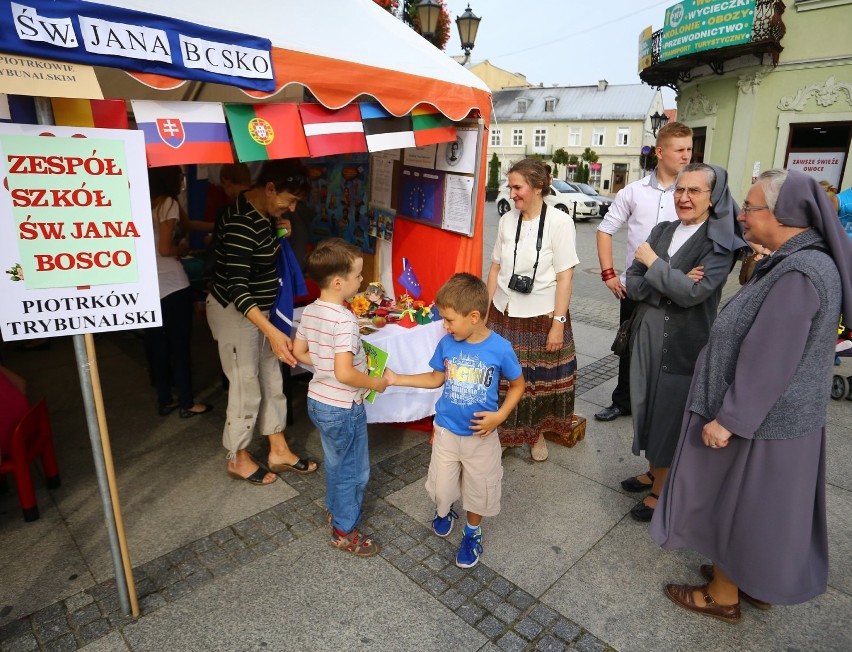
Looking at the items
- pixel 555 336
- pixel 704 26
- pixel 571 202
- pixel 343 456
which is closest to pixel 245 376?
pixel 343 456

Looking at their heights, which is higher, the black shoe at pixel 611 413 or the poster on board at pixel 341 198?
the poster on board at pixel 341 198

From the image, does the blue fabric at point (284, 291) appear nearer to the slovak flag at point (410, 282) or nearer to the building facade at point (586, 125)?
the slovak flag at point (410, 282)

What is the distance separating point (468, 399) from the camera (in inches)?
95.1

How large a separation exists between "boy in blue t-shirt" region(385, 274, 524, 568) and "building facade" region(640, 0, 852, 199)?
506 inches

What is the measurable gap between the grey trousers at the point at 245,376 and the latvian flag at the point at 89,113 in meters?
1.14

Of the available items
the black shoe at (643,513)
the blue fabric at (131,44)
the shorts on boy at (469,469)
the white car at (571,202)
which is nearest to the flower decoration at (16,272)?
the blue fabric at (131,44)

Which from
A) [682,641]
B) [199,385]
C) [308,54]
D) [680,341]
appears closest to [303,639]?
[682,641]

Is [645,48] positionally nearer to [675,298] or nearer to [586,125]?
[675,298]

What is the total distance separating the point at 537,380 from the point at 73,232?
8.63ft

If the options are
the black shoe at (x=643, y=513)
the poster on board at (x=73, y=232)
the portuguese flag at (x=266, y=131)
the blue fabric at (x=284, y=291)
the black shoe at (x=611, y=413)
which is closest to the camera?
the poster on board at (x=73, y=232)

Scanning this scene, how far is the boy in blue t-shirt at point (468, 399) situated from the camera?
7.58 feet

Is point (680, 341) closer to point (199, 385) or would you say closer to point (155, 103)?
point (155, 103)

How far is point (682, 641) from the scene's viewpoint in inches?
89.4

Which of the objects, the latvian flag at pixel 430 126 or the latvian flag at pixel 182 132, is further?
the latvian flag at pixel 430 126
